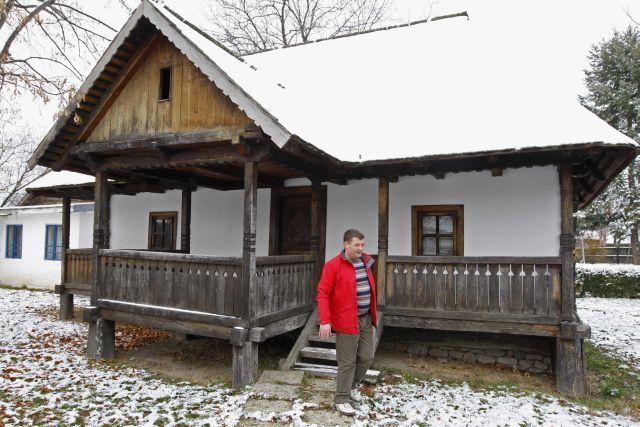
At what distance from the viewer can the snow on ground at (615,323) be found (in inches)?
376

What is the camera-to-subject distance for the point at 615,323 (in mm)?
12406

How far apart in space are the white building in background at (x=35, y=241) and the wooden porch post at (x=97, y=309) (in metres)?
9.53

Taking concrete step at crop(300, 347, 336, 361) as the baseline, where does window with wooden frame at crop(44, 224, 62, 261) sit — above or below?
above

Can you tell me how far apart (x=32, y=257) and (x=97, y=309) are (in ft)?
42.8

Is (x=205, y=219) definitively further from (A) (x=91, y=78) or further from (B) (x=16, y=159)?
(B) (x=16, y=159)

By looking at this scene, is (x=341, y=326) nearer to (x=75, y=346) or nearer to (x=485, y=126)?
(x=485, y=126)

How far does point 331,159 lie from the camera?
23.1ft

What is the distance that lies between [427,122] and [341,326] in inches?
184

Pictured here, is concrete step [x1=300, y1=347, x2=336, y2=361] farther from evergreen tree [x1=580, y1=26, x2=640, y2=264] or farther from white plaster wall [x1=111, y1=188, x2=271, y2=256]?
evergreen tree [x1=580, y1=26, x2=640, y2=264]

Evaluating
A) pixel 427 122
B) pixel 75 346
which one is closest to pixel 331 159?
pixel 427 122

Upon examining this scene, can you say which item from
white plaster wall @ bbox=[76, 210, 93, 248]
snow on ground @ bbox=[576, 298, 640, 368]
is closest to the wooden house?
snow on ground @ bbox=[576, 298, 640, 368]

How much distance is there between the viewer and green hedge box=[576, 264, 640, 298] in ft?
58.3

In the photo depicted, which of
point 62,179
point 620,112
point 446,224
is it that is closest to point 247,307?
point 446,224

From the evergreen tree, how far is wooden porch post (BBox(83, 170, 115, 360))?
22726 mm
